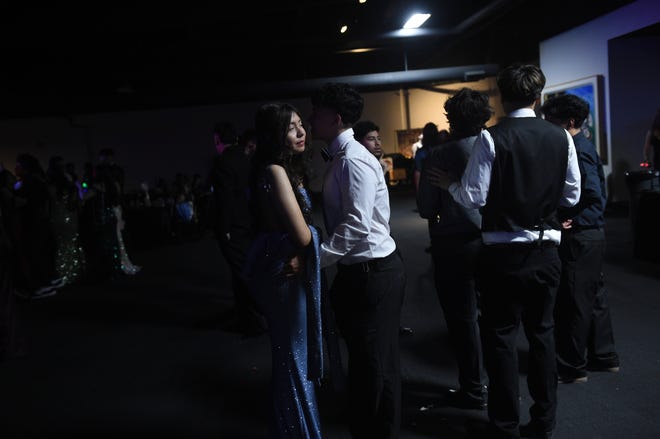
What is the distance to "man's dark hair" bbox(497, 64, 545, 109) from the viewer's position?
6.70 feet

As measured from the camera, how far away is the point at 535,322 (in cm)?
213

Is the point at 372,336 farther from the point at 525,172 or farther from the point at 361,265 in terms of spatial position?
the point at 525,172

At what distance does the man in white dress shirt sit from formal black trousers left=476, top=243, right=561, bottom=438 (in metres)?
0.43

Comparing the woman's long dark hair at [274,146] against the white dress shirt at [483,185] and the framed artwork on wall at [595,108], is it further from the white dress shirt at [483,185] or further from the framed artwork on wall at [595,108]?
the framed artwork on wall at [595,108]

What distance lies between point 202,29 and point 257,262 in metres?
9.22

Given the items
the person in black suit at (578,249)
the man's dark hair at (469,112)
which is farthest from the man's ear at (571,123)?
the man's dark hair at (469,112)

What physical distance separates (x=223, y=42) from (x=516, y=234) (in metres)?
9.31

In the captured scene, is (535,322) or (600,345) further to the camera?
(600,345)

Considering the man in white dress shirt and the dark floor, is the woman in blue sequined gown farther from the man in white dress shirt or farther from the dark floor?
the dark floor

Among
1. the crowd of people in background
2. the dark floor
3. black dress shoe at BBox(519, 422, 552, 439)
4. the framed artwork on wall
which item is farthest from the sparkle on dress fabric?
the framed artwork on wall

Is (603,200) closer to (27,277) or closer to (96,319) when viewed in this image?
(96,319)

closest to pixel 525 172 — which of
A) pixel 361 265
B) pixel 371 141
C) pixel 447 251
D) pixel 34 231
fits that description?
pixel 447 251

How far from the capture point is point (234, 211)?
3.86 meters

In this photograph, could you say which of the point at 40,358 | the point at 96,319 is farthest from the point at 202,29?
the point at 40,358
